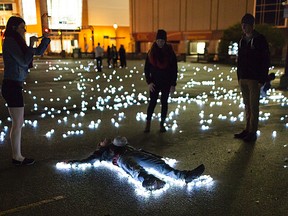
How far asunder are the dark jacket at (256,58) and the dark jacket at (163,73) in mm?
1342

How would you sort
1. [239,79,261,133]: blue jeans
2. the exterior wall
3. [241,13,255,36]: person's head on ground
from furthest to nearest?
the exterior wall → [239,79,261,133]: blue jeans → [241,13,255,36]: person's head on ground

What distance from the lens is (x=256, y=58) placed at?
5848 millimetres

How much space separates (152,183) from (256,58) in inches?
119

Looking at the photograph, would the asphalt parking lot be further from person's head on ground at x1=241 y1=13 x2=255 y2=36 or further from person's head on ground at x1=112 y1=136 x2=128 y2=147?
person's head on ground at x1=241 y1=13 x2=255 y2=36

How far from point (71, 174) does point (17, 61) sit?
172cm

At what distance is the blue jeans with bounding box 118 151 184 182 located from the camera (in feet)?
14.3

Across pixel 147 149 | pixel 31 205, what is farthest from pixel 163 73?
pixel 31 205

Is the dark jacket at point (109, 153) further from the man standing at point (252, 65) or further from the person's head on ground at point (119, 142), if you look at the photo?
the man standing at point (252, 65)

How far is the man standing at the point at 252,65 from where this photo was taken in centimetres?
580

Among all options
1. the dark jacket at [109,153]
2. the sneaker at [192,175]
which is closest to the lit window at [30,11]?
the dark jacket at [109,153]

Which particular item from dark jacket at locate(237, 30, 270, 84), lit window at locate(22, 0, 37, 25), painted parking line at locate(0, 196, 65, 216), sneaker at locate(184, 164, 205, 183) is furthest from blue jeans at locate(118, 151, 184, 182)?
lit window at locate(22, 0, 37, 25)

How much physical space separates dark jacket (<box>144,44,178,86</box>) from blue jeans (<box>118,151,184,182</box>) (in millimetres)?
2293

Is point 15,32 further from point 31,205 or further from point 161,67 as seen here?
point 161,67

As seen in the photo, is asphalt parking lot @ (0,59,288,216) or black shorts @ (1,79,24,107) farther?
black shorts @ (1,79,24,107)
